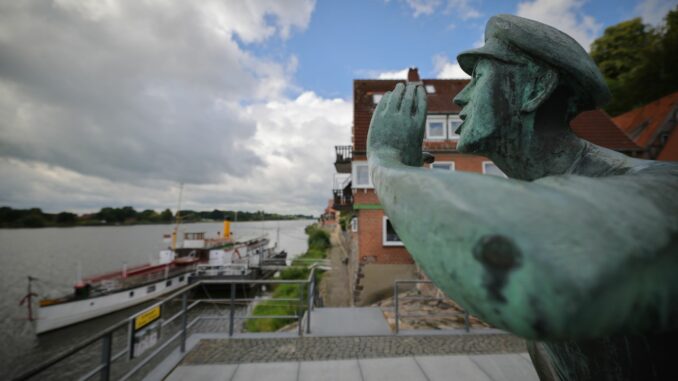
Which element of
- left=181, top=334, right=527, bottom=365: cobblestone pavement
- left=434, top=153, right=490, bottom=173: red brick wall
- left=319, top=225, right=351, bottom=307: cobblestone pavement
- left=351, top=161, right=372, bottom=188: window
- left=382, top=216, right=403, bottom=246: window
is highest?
left=434, top=153, right=490, bottom=173: red brick wall

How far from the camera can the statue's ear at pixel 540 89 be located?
954 millimetres

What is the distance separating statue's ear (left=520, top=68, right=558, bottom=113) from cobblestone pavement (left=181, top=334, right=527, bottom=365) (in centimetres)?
515

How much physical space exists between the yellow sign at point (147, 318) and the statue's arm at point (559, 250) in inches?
195

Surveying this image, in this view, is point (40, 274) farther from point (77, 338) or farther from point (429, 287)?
point (429, 287)

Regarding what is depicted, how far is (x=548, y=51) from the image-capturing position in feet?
3.04

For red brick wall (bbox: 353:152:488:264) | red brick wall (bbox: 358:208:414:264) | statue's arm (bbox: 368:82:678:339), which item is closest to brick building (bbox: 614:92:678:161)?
red brick wall (bbox: 353:152:488:264)

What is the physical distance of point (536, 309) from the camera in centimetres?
48

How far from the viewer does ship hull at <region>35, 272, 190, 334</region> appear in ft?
48.8

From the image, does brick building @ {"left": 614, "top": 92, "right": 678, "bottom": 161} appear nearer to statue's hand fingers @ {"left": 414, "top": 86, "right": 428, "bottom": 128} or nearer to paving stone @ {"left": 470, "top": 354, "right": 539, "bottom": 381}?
paving stone @ {"left": 470, "top": 354, "right": 539, "bottom": 381}

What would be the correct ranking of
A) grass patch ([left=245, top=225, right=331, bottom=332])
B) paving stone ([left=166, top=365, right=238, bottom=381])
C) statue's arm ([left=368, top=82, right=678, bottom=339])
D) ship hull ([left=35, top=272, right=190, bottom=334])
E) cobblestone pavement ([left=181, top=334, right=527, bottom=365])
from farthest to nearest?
ship hull ([left=35, top=272, right=190, bottom=334]) → grass patch ([left=245, top=225, right=331, bottom=332]) → cobblestone pavement ([left=181, top=334, right=527, bottom=365]) → paving stone ([left=166, top=365, right=238, bottom=381]) → statue's arm ([left=368, top=82, right=678, bottom=339])

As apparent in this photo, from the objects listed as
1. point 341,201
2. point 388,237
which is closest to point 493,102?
point 388,237

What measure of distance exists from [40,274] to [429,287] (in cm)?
3301

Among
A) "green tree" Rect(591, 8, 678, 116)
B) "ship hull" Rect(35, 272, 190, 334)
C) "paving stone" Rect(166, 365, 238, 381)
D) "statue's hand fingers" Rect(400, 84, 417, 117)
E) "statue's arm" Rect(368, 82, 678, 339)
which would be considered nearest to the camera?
"statue's arm" Rect(368, 82, 678, 339)

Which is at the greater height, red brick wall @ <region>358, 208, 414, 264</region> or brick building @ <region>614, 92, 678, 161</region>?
brick building @ <region>614, 92, 678, 161</region>
